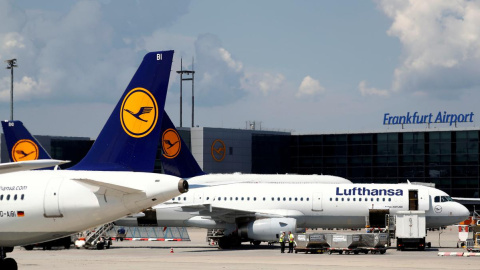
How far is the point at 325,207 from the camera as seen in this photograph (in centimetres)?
5931

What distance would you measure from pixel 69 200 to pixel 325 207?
104ft

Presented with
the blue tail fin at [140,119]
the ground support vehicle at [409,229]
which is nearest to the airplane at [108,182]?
the blue tail fin at [140,119]

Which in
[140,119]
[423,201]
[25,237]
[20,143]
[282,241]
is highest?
[20,143]

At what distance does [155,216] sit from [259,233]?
8.60 m

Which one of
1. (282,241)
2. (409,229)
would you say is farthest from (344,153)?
(282,241)

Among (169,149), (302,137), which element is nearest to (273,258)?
(169,149)

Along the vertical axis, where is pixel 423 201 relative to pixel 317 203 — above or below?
above

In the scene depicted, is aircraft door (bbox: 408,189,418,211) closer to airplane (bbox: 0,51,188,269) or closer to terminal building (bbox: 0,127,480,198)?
airplane (bbox: 0,51,188,269)

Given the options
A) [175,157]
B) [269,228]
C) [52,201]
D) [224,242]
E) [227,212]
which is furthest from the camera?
[175,157]

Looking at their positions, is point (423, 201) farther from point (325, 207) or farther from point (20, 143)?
point (20, 143)

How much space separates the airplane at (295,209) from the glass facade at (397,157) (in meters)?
55.1

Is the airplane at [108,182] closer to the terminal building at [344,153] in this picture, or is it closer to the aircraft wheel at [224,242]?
the aircraft wheel at [224,242]

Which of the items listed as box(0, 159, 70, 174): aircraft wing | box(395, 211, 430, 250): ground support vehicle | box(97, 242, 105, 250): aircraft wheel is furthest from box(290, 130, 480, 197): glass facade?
box(0, 159, 70, 174): aircraft wing

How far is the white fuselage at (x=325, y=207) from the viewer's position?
5897 centimetres
